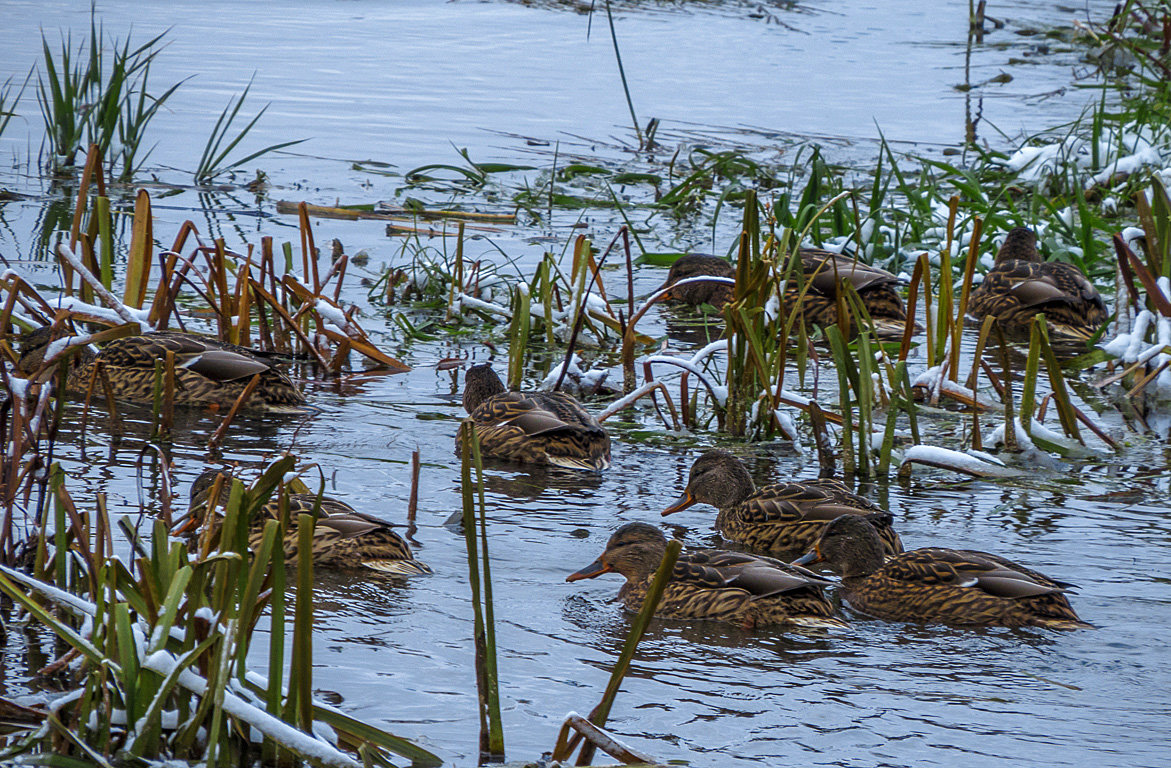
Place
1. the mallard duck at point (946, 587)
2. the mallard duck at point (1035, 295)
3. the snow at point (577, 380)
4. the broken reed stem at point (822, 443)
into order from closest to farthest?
the mallard duck at point (946, 587), the broken reed stem at point (822, 443), the snow at point (577, 380), the mallard duck at point (1035, 295)

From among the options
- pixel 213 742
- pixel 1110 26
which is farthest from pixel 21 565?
pixel 1110 26

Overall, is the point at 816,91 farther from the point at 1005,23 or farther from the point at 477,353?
the point at 477,353

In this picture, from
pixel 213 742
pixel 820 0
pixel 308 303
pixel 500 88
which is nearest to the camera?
pixel 213 742

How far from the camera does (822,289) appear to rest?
9.94 metres

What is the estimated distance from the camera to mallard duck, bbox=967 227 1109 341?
9.23 metres

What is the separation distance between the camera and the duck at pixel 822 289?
30.6 ft

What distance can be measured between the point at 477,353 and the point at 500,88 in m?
8.09

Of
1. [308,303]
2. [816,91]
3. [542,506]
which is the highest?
[816,91]

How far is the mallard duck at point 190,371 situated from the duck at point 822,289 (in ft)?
8.55

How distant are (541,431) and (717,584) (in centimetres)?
174

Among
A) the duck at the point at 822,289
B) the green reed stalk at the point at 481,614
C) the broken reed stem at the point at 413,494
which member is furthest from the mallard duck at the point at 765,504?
the duck at the point at 822,289

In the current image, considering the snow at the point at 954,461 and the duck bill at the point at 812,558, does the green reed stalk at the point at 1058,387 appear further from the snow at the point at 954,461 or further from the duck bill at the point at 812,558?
the duck bill at the point at 812,558

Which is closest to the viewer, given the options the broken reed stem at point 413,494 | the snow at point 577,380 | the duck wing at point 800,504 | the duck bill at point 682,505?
the broken reed stem at point 413,494

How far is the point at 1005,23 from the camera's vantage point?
21.3m
